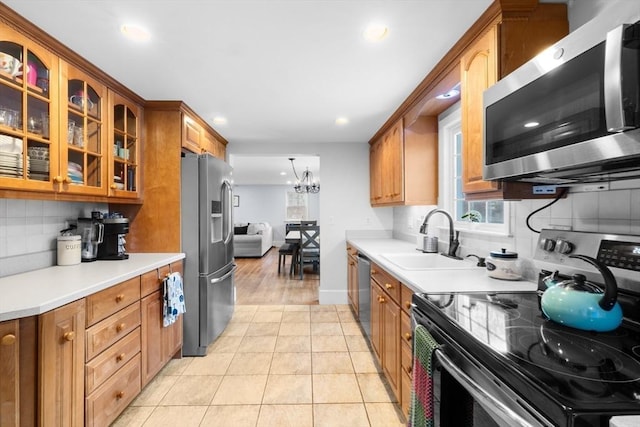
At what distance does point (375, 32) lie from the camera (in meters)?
1.61

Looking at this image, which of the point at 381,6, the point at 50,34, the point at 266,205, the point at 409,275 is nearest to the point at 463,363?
the point at 409,275

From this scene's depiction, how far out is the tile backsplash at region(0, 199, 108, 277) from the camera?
1.78m

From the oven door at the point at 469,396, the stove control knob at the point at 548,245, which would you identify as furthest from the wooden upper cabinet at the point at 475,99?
the oven door at the point at 469,396

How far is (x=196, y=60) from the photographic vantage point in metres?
1.92

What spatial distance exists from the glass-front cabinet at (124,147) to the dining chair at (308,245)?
331 cm

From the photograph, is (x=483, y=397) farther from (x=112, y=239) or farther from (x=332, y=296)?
(x=332, y=296)

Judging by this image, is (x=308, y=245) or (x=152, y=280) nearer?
(x=152, y=280)

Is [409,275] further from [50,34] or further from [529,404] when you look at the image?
[50,34]

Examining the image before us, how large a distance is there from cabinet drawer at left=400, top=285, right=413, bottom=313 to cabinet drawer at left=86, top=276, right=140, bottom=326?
5.47 feet

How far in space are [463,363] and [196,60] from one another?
2.14m

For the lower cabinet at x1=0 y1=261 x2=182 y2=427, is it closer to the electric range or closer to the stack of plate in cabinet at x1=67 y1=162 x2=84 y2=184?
the stack of plate in cabinet at x1=67 y1=162 x2=84 y2=184

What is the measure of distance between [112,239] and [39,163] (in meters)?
0.81

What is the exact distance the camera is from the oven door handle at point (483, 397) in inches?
27.9

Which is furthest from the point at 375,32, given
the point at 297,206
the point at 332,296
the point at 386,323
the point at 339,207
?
the point at 297,206
